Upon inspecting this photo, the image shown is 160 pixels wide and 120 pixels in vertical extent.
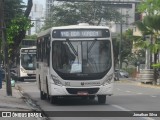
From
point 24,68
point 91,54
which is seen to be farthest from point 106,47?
point 24,68

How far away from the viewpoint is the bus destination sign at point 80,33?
22.5 metres

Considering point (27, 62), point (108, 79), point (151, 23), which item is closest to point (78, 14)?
point (27, 62)

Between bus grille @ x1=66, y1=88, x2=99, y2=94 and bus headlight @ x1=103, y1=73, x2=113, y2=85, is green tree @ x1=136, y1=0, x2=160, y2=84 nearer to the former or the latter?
bus headlight @ x1=103, y1=73, x2=113, y2=85

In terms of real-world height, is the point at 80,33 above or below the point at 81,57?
above

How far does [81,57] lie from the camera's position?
22.2 m

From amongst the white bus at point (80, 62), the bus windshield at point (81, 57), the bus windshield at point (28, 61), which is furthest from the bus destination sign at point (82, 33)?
the bus windshield at point (28, 61)

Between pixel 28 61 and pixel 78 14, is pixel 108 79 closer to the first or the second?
pixel 28 61

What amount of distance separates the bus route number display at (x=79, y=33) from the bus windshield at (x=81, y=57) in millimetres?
265

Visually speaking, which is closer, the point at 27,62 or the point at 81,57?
the point at 81,57

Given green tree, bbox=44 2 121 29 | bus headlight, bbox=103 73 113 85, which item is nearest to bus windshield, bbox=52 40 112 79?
bus headlight, bbox=103 73 113 85

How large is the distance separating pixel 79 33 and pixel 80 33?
4cm

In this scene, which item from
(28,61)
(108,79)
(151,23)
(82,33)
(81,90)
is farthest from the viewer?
(28,61)

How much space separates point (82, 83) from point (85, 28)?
2310 mm

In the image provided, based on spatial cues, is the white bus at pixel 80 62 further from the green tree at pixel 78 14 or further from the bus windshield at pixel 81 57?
the green tree at pixel 78 14
